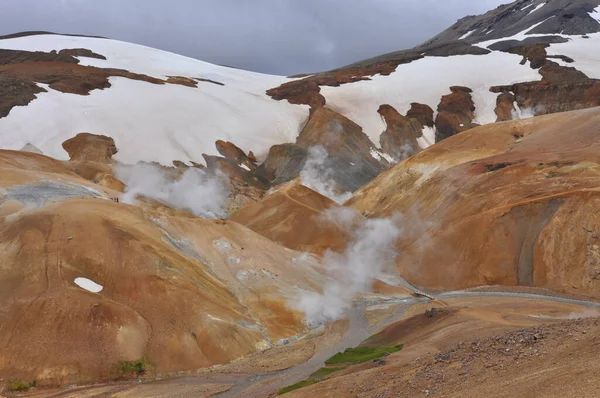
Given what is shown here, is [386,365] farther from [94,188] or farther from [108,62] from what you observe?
[108,62]

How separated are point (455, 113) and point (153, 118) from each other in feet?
204

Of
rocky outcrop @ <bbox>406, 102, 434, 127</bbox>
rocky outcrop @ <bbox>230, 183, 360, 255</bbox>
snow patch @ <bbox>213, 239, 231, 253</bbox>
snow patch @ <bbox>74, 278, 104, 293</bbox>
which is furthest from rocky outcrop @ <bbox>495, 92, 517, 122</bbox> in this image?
snow patch @ <bbox>74, 278, 104, 293</bbox>

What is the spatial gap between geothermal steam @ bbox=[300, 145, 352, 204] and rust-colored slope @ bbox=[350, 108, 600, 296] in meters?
12.6

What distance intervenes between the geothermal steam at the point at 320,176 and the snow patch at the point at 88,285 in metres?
51.4

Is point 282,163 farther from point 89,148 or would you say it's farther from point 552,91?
point 552,91

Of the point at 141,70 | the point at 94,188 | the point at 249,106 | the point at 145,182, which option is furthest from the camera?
the point at 141,70

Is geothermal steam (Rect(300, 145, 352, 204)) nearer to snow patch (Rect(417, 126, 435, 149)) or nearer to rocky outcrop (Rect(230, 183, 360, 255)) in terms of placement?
rocky outcrop (Rect(230, 183, 360, 255))

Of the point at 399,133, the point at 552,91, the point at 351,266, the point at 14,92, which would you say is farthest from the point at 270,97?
the point at 351,266

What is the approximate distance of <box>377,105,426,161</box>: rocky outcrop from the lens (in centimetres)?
9894

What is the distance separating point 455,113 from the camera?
108m

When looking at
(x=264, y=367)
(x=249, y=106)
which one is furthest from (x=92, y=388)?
(x=249, y=106)

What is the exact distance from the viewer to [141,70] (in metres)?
117

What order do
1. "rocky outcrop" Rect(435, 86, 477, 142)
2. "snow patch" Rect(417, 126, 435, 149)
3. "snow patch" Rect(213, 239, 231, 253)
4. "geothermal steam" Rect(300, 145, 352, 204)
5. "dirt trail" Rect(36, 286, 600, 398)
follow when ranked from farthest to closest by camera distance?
"rocky outcrop" Rect(435, 86, 477, 142), "snow patch" Rect(417, 126, 435, 149), "geothermal steam" Rect(300, 145, 352, 204), "snow patch" Rect(213, 239, 231, 253), "dirt trail" Rect(36, 286, 600, 398)

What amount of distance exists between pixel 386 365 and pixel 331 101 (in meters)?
92.3
